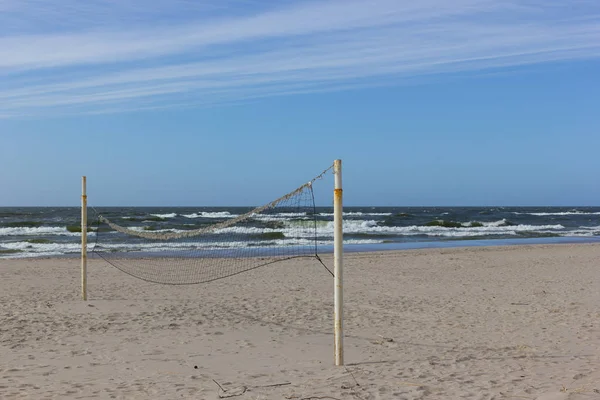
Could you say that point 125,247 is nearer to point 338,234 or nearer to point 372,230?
point 372,230

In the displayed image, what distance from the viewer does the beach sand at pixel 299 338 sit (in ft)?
16.9

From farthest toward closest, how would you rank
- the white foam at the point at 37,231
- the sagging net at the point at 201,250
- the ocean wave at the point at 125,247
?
the white foam at the point at 37,231 → the ocean wave at the point at 125,247 → the sagging net at the point at 201,250

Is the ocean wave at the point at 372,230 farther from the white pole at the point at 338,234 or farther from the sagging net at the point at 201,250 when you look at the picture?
the white pole at the point at 338,234

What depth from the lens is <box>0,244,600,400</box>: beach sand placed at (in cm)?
514

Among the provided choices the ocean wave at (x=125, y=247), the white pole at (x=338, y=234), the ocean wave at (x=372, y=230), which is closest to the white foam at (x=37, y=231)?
the ocean wave at (x=125, y=247)

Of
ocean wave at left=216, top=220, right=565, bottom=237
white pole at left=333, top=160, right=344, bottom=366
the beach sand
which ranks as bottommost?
the beach sand

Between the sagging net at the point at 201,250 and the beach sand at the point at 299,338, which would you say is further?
the sagging net at the point at 201,250

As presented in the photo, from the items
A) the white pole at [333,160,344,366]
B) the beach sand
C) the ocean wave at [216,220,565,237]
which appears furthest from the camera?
the ocean wave at [216,220,565,237]

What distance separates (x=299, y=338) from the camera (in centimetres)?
721

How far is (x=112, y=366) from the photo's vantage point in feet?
19.2

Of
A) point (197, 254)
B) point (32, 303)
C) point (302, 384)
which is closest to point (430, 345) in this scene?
point (302, 384)

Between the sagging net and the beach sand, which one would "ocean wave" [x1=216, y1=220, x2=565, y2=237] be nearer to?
the sagging net

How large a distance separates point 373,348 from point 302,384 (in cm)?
165

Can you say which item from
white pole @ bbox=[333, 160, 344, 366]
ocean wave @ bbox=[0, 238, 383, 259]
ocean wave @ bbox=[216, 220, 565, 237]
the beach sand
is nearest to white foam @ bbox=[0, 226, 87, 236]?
ocean wave @ bbox=[0, 238, 383, 259]
